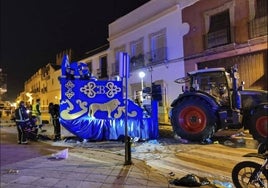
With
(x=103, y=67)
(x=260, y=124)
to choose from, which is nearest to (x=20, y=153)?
(x=103, y=67)

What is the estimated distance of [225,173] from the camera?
11.3ft

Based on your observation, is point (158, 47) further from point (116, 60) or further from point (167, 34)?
point (116, 60)

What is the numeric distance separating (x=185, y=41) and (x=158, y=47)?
0.34 metres

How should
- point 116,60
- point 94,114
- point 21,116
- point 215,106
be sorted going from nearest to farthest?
point 215,106 < point 116,60 < point 94,114 < point 21,116

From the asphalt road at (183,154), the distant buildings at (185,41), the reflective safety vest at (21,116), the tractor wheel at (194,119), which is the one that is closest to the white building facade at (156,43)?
the distant buildings at (185,41)

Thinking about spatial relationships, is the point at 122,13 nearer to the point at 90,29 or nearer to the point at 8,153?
the point at 90,29

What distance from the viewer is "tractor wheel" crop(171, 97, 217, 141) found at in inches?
67.7

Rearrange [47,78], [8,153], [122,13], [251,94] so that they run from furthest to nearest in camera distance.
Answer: [8,153]
[47,78]
[122,13]
[251,94]

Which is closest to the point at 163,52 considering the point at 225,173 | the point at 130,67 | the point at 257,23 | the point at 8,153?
the point at 130,67

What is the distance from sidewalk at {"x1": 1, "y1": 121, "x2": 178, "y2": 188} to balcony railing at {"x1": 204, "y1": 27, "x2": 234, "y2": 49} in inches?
87.7

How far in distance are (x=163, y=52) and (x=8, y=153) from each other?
216 inches

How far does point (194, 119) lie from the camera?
1.79m

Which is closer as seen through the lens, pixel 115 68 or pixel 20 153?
pixel 115 68

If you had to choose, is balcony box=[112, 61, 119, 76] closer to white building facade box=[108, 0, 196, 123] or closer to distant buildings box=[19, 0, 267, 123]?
distant buildings box=[19, 0, 267, 123]
